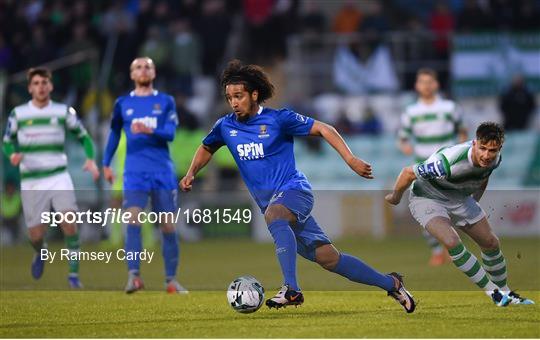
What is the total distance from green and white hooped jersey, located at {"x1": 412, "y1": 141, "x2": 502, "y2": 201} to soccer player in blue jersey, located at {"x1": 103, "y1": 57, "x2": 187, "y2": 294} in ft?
11.3

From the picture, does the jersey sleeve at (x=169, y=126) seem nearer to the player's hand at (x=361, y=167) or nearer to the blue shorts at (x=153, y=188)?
the blue shorts at (x=153, y=188)

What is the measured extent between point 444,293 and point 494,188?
1052 cm

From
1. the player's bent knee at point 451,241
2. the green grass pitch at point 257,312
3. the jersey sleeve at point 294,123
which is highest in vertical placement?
the jersey sleeve at point 294,123

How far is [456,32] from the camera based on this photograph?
24672 millimetres

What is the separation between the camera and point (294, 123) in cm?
1076

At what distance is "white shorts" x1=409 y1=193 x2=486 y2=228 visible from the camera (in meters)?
11.5

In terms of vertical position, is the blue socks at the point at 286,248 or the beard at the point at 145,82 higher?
the beard at the point at 145,82

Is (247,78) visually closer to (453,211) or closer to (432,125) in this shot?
(453,211)

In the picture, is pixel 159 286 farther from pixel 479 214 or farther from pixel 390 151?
pixel 390 151

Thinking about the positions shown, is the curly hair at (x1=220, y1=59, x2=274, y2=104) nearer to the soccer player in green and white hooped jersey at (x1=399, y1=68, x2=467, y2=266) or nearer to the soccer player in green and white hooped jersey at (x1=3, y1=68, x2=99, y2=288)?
the soccer player in green and white hooped jersey at (x1=3, y1=68, x2=99, y2=288)

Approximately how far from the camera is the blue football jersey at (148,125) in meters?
13.9

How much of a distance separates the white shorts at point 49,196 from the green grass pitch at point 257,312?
0.86 metres

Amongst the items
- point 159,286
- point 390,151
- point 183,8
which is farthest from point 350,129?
point 159,286

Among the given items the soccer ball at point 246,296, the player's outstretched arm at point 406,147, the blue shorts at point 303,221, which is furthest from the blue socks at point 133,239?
the player's outstretched arm at point 406,147
